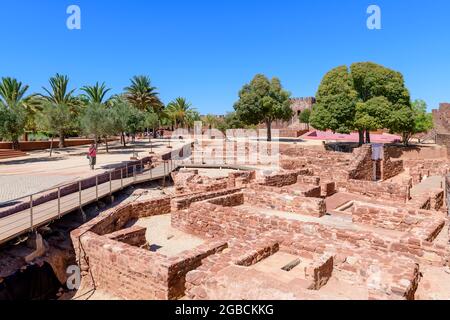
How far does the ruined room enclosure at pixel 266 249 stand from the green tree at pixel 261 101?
2615 cm

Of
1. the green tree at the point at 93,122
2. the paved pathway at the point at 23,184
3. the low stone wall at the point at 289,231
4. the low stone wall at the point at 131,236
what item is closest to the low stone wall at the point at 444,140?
the low stone wall at the point at 289,231

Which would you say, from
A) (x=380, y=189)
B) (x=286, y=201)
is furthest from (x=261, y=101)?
(x=286, y=201)

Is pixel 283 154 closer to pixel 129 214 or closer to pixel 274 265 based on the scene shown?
pixel 129 214

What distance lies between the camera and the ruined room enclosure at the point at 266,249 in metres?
5.73

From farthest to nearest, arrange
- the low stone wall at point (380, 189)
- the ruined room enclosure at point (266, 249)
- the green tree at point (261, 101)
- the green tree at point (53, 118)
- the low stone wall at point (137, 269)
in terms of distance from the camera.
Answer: the green tree at point (261, 101) < the green tree at point (53, 118) < the low stone wall at point (380, 189) < the low stone wall at point (137, 269) < the ruined room enclosure at point (266, 249)

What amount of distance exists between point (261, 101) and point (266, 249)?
1293 inches

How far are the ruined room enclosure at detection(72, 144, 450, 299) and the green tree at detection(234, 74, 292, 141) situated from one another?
26.2m

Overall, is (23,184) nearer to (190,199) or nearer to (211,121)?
(190,199)

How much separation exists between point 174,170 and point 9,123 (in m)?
13.6

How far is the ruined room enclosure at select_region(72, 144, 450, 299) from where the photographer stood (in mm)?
5730

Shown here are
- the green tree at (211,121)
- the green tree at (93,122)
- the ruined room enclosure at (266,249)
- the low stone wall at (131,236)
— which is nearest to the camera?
the ruined room enclosure at (266,249)

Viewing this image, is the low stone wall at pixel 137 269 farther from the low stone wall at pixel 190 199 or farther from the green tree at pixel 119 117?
the green tree at pixel 119 117

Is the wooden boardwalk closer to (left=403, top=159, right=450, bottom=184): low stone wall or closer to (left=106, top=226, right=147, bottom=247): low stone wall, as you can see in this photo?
(left=106, top=226, right=147, bottom=247): low stone wall

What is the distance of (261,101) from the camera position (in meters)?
39.0
